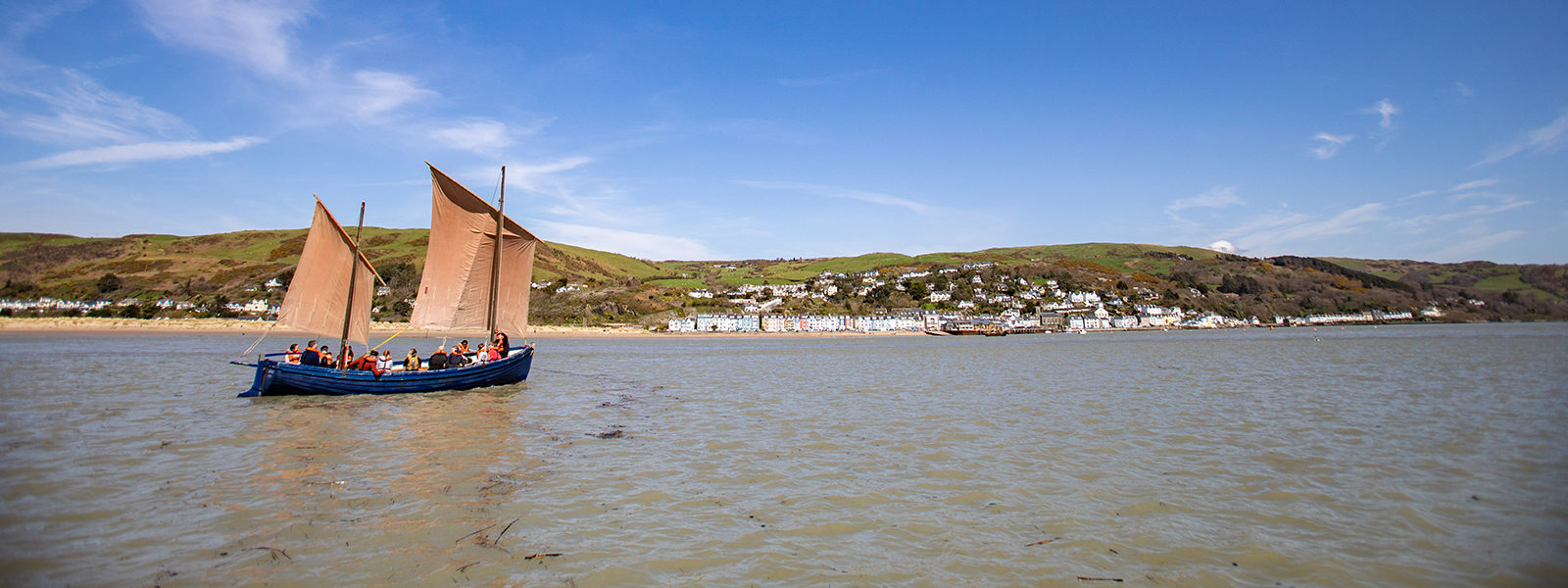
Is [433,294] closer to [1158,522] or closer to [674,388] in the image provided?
[674,388]

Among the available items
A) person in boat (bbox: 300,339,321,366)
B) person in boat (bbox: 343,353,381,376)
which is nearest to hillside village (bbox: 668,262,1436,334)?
person in boat (bbox: 343,353,381,376)

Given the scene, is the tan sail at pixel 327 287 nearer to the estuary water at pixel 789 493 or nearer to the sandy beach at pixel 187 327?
the estuary water at pixel 789 493


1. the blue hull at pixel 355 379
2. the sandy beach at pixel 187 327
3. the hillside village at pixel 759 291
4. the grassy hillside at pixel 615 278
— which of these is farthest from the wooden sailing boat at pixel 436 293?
the hillside village at pixel 759 291

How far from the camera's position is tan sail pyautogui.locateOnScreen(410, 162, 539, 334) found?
26.3 meters

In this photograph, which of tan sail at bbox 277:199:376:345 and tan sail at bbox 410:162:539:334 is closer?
tan sail at bbox 277:199:376:345

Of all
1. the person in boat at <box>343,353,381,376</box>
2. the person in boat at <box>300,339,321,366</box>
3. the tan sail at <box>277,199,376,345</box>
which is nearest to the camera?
the person in boat at <box>300,339,321,366</box>

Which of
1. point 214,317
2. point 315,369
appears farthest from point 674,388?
point 214,317

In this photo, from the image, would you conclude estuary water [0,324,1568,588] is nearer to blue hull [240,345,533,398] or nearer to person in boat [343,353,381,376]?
blue hull [240,345,533,398]

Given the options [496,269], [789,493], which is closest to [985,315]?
[496,269]

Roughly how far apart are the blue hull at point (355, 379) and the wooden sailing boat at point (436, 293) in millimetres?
29

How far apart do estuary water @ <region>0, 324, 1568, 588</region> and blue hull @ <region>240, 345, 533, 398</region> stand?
8.19ft

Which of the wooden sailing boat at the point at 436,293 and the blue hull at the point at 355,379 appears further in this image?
the wooden sailing boat at the point at 436,293

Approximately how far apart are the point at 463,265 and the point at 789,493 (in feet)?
71.5

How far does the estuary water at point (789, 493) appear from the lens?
21.7ft
